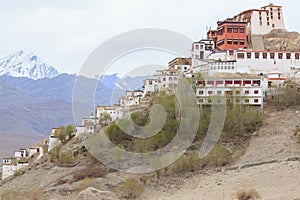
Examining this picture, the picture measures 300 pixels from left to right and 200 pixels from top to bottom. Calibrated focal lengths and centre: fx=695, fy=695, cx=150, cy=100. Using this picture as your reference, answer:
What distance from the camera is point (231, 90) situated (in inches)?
2488

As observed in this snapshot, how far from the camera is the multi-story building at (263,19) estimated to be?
3228 inches

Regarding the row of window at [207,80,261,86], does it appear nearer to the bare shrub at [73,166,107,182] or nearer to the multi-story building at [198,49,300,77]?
the multi-story building at [198,49,300,77]

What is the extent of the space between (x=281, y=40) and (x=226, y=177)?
3417 cm

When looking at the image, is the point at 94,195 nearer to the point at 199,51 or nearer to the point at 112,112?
the point at 112,112

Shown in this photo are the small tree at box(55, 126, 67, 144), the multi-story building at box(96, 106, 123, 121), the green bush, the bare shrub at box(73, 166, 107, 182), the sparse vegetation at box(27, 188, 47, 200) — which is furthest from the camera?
the small tree at box(55, 126, 67, 144)

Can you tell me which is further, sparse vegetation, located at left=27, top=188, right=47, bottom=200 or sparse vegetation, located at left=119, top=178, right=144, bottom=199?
sparse vegetation, located at left=27, top=188, right=47, bottom=200

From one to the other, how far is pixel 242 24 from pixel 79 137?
23385mm

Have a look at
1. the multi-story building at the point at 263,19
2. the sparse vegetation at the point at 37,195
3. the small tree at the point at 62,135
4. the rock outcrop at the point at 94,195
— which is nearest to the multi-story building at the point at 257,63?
the multi-story building at the point at 263,19

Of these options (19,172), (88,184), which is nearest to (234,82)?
(88,184)

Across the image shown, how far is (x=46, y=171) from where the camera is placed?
61.4m

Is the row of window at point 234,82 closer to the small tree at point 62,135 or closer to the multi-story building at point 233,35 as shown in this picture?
the multi-story building at point 233,35

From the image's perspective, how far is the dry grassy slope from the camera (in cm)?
7925

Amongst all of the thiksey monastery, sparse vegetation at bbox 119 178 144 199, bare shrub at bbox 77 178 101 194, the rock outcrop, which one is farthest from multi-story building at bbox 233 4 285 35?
the rock outcrop

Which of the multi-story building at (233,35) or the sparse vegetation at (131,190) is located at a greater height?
the multi-story building at (233,35)
